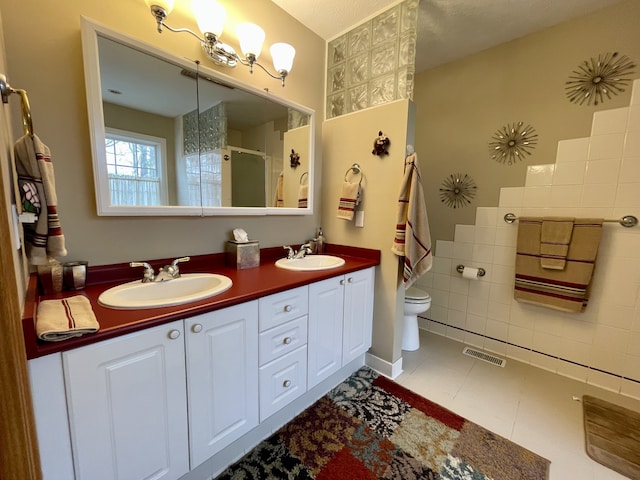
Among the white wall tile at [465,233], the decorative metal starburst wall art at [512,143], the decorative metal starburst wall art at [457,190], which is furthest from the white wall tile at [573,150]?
the white wall tile at [465,233]

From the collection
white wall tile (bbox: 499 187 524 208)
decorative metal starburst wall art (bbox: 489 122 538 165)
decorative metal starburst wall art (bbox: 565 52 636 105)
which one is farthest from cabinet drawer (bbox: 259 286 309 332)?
decorative metal starburst wall art (bbox: 565 52 636 105)

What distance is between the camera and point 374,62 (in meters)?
1.88

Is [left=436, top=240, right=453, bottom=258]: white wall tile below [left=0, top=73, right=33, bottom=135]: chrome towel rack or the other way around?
below

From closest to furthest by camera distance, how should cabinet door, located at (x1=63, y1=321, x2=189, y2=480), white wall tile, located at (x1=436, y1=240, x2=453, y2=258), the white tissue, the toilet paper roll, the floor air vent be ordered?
cabinet door, located at (x1=63, y1=321, x2=189, y2=480) < the white tissue < the floor air vent < the toilet paper roll < white wall tile, located at (x1=436, y1=240, x2=453, y2=258)

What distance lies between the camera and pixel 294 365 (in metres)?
1.42

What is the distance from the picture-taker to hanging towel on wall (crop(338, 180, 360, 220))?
1907 mm

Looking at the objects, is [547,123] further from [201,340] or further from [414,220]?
[201,340]

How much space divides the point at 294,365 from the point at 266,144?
4.50 ft

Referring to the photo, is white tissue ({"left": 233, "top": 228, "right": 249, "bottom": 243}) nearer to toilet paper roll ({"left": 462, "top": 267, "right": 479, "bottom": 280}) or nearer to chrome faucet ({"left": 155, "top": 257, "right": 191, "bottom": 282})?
chrome faucet ({"left": 155, "top": 257, "right": 191, "bottom": 282})

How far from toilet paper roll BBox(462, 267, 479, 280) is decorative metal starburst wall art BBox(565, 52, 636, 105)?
4.44ft

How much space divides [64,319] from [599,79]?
9.90 ft

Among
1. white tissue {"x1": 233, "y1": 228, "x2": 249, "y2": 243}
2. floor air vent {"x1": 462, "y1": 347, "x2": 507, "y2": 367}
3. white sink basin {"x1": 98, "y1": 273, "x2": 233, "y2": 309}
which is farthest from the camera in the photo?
floor air vent {"x1": 462, "y1": 347, "x2": 507, "y2": 367}

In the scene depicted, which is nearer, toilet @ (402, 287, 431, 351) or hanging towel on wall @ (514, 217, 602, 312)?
hanging towel on wall @ (514, 217, 602, 312)

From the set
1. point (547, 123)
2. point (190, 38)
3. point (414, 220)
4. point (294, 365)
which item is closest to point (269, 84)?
point (190, 38)
